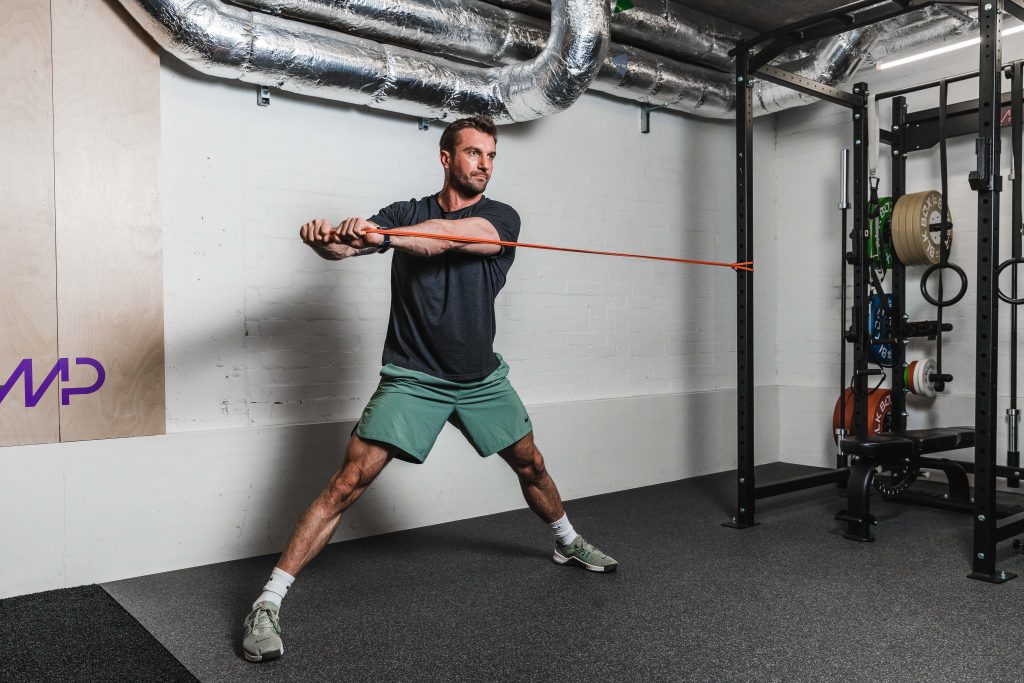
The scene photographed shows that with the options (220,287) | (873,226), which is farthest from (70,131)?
(873,226)

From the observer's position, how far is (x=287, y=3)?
10.5ft

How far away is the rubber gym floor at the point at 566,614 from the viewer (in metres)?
2.24

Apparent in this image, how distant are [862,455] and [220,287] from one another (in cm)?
297

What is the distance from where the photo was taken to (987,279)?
3.02 metres

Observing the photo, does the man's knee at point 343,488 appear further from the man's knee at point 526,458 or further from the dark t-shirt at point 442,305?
the man's knee at point 526,458

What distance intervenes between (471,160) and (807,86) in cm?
226

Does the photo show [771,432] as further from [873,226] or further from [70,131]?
[70,131]

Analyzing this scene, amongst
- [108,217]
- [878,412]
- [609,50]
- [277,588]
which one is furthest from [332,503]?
[878,412]

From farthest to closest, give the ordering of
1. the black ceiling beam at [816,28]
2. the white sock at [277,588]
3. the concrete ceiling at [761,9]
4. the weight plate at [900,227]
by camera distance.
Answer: the concrete ceiling at [761,9] < the weight plate at [900,227] < the black ceiling beam at [816,28] < the white sock at [277,588]

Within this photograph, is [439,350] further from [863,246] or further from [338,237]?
[863,246]

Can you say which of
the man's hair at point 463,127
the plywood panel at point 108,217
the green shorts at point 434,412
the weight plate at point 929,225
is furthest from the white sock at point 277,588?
the weight plate at point 929,225

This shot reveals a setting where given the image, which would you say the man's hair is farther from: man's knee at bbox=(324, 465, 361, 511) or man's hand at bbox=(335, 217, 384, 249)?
man's knee at bbox=(324, 465, 361, 511)

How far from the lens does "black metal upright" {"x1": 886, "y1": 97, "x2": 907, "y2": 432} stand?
4578 millimetres

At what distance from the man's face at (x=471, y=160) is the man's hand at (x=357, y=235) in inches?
20.7
